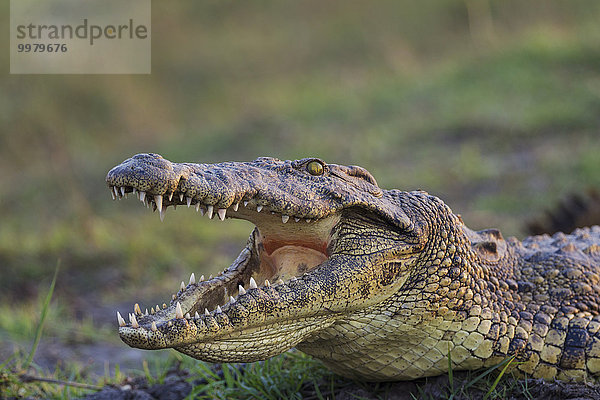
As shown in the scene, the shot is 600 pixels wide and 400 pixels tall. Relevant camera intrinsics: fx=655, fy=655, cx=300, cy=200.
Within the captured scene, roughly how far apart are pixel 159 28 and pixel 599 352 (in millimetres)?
13477

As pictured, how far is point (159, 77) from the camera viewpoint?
1309cm

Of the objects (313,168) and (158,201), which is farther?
(313,168)

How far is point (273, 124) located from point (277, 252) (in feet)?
24.6

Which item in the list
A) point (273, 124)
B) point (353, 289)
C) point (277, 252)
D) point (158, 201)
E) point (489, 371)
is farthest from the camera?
point (273, 124)

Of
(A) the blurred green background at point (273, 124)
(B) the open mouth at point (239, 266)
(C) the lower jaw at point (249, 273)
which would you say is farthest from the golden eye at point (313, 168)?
(A) the blurred green background at point (273, 124)

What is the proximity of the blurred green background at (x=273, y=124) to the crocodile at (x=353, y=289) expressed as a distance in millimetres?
2030

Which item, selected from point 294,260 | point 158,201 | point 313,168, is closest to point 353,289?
point 294,260

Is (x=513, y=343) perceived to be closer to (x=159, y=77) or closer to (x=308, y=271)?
(x=308, y=271)

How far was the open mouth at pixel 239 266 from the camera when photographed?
1.96 meters

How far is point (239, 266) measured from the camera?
2.40 meters

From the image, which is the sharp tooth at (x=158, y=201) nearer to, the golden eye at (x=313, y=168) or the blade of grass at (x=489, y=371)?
the golden eye at (x=313, y=168)

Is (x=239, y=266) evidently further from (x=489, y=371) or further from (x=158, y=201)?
(x=489, y=371)

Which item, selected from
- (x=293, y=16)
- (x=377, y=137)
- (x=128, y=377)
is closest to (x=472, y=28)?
(x=377, y=137)

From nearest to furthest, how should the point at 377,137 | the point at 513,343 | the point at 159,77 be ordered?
the point at 513,343
the point at 377,137
the point at 159,77
